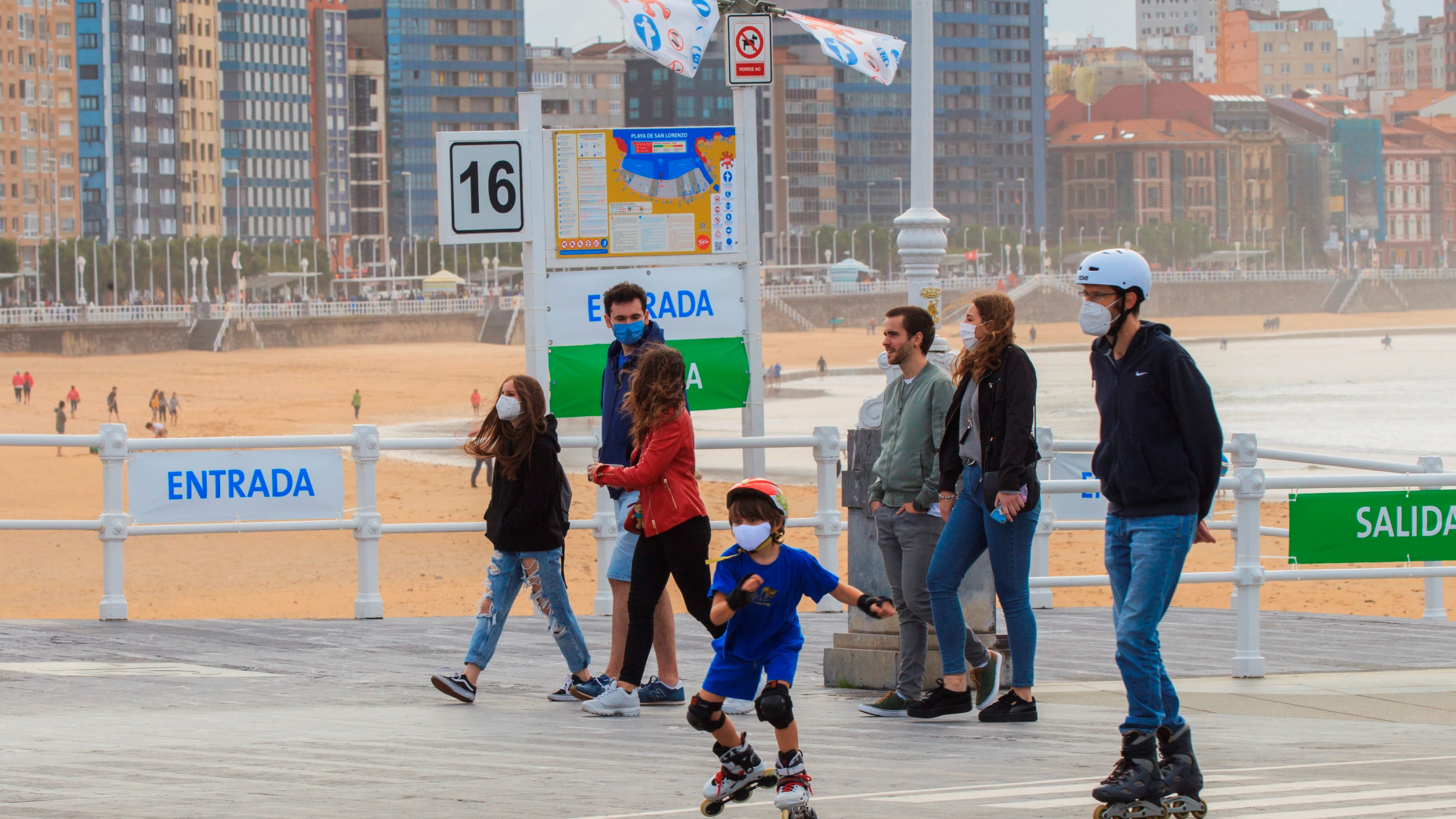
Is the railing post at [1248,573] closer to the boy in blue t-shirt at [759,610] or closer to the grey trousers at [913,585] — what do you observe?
the grey trousers at [913,585]

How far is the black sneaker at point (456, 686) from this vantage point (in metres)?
6.77

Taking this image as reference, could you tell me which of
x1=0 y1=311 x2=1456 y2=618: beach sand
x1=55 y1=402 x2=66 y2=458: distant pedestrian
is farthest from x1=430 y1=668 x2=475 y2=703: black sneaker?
x1=55 y1=402 x2=66 y2=458: distant pedestrian

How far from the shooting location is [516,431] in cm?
690

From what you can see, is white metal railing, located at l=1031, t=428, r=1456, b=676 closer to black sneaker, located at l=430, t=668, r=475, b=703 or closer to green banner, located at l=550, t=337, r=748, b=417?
green banner, located at l=550, t=337, r=748, b=417

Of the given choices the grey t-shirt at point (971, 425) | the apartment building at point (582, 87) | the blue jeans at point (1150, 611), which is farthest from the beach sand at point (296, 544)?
the apartment building at point (582, 87)

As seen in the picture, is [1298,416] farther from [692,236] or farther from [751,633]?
[751,633]

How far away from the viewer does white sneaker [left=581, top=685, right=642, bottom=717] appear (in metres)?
6.55

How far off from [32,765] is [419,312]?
277ft

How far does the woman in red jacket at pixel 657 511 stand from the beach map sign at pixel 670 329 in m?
3.54

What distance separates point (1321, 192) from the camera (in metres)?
161

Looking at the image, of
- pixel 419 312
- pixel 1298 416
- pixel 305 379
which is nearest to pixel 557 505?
pixel 1298 416

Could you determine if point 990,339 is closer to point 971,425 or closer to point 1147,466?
point 971,425

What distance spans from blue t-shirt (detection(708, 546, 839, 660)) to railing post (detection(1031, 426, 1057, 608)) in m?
3.93

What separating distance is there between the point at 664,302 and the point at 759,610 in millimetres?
5333
